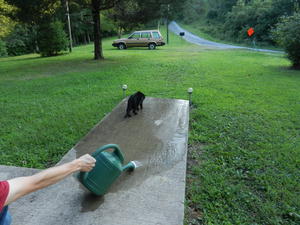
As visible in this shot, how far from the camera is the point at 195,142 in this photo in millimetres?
3314

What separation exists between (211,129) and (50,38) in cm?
1345

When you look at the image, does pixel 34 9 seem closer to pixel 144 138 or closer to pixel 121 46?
pixel 121 46

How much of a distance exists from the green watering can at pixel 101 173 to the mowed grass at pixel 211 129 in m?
0.81

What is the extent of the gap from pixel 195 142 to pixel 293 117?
7.63 ft

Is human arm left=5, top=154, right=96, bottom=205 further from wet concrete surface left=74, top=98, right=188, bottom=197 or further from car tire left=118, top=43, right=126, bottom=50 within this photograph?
car tire left=118, top=43, right=126, bottom=50

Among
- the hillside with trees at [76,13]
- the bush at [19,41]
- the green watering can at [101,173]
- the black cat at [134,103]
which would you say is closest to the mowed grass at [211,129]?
the black cat at [134,103]

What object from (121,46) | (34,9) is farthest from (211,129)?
(121,46)

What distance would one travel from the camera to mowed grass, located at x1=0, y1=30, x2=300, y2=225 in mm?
2203

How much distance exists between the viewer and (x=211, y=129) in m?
3.73

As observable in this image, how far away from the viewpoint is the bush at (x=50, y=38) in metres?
13.7

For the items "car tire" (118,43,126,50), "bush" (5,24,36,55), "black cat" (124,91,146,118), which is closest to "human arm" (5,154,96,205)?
"black cat" (124,91,146,118)

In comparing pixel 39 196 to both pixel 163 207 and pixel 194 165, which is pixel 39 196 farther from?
pixel 194 165

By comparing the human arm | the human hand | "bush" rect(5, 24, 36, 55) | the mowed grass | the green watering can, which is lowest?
the mowed grass

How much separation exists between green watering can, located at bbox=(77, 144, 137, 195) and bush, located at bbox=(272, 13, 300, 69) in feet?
31.8
